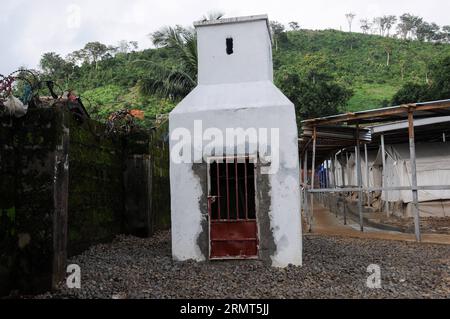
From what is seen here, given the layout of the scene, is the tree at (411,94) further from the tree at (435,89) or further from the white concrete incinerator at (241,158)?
the white concrete incinerator at (241,158)

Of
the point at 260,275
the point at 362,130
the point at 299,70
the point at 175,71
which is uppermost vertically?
the point at 299,70

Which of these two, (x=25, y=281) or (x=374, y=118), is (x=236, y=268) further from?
(x=374, y=118)

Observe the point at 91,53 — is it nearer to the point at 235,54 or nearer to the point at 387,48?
the point at 387,48

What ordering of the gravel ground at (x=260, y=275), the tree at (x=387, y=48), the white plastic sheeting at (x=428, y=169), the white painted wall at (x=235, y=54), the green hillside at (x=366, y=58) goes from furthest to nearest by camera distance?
the tree at (x=387, y=48), the green hillside at (x=366, y=58), the white plastic sheeting at (x=428, y=169), the white painted wall at (x=235, y=54), the gravel ground at (x=260, y=275)

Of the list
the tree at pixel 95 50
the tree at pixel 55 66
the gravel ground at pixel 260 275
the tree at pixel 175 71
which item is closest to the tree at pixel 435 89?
the tree at pixel 175 71

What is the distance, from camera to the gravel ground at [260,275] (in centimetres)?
547

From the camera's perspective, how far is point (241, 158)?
7238 millimetres

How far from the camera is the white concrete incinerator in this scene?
23.1 feet

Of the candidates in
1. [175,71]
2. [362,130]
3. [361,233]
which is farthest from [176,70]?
[361,233]

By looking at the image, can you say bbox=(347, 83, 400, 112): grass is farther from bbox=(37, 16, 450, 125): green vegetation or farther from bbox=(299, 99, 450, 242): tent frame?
bbox=(299, 99, 450, 242): tent frame

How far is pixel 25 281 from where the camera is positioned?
214 inches

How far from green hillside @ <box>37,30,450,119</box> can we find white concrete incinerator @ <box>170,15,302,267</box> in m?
18.5

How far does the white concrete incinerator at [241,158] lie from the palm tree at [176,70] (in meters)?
7.28

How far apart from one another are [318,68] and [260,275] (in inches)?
1321
